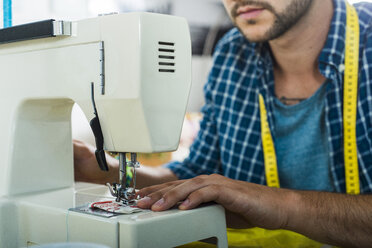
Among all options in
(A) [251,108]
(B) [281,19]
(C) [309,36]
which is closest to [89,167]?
(A) [251,108]

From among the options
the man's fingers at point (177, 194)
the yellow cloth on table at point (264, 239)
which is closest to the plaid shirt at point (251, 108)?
the yellow cloth on table at point (264, 239)

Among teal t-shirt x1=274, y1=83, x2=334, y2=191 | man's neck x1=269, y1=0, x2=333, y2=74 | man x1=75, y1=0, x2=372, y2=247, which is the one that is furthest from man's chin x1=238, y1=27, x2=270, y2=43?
teal t-shirt x1=274, y1=83, x2=334, y2=191

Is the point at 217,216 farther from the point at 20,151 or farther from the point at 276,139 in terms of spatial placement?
the point at 276,139

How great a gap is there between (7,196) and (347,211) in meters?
0.74

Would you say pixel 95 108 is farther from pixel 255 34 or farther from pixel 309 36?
pixel 309 36

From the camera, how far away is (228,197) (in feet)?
2.86

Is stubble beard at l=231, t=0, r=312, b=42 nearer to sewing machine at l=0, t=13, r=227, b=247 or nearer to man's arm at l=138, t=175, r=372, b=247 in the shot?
man's arm at l=138, t=175, r=372, b=247

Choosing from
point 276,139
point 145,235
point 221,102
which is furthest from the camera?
point 221,102

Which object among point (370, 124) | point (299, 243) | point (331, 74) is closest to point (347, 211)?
point (299, 243)

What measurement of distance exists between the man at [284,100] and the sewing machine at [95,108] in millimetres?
353

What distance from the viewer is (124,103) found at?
0.76m

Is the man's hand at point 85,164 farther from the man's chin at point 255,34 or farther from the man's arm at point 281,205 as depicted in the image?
the man's chin at point 255,34

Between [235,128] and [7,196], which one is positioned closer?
[7,196]

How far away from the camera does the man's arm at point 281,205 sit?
0.84 meters
